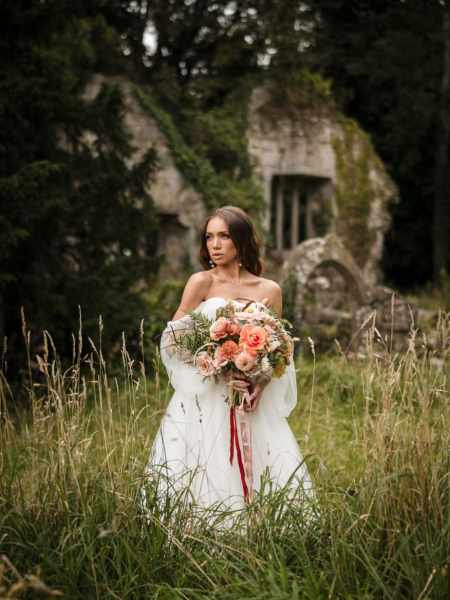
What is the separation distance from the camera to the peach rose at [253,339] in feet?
10.4

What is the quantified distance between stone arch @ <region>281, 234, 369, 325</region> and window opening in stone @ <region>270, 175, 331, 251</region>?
333 cm

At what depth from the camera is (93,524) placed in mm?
2959

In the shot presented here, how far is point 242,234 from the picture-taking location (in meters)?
3.73

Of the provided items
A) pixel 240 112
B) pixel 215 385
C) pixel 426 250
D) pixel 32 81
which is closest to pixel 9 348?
pixel 32 81

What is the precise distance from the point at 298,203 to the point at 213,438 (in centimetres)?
1090

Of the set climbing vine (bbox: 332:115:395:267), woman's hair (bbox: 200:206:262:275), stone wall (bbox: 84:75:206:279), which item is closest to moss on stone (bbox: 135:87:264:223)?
stone wall (bbox: 84:75:206:279)

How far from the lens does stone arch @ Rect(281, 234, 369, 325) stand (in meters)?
9.06

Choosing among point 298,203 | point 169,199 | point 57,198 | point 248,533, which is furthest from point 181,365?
point 298,203

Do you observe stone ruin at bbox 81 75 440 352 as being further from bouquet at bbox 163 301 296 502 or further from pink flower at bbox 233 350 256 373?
pink flower at bbox 233 350 256 373

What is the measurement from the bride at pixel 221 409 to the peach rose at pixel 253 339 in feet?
0.66

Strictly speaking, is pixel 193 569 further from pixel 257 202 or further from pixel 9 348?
pixel 257 202

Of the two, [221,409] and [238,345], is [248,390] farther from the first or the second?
[238,345]

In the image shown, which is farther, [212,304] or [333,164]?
[333,164]

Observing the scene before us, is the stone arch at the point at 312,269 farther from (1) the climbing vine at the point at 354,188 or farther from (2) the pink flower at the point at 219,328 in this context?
(2) the pink flower at the point at 219,328
